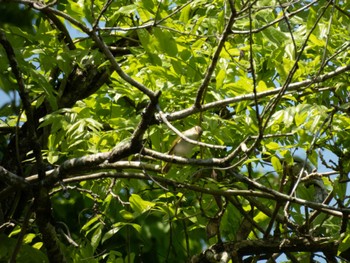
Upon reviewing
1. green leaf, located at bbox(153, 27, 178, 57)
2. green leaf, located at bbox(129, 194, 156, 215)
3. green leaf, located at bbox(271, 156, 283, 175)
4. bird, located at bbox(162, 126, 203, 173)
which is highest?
green leaf, located at bbox(153, 27, 178, 57)

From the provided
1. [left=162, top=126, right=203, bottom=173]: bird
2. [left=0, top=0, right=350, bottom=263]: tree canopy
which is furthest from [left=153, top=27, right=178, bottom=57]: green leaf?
[left=162, top=126, right=203, bottom=173]: bird

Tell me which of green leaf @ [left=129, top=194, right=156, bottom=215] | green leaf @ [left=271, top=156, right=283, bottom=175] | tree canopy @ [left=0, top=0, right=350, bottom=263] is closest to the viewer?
tree canopy @ [left=0, top=0, right=350, bottom=263]

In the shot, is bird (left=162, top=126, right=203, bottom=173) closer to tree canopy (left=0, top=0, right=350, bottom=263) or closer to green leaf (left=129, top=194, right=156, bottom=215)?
tree canopy (left=0, top=0, right=350, bottom=263)

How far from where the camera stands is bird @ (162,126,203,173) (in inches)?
136

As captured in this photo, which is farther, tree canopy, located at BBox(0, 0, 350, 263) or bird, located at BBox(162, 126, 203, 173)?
bird, located at BBox(162, 126, 203, 173)

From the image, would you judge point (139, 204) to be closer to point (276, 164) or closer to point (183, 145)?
point (183, 145)

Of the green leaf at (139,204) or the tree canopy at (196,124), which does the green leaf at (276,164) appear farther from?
the green leaf at (139,204)

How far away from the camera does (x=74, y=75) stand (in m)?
4.82

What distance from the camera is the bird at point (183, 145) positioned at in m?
3.46

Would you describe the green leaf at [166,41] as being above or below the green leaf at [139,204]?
above

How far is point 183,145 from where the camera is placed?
11.8 feet

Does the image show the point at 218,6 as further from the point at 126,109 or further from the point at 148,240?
the point at 148,240

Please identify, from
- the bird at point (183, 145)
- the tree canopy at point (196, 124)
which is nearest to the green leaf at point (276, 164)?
the tree canopy at point (196, 124)

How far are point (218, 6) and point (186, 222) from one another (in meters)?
1.42
